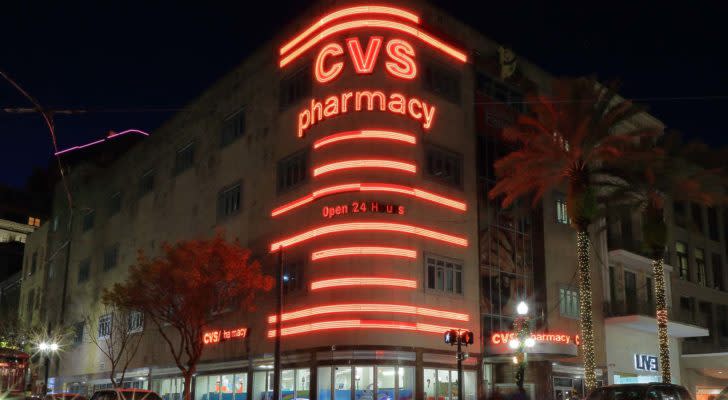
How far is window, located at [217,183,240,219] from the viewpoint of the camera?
46.3 metres

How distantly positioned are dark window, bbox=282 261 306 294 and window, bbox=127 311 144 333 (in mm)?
17186

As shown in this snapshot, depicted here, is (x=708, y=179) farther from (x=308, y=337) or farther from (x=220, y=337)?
Answer: (x=220, y=337)

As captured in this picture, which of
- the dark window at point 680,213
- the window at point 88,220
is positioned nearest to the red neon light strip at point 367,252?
the dark window at point 680,213

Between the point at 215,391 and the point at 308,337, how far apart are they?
11.4 m

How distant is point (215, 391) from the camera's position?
45188 mm

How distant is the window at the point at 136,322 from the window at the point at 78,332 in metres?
12.6

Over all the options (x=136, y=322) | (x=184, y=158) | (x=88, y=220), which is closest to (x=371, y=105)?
(x=184, y=158)

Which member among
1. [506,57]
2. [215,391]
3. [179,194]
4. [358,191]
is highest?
[506,57]

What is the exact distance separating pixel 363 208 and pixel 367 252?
6.68 ft

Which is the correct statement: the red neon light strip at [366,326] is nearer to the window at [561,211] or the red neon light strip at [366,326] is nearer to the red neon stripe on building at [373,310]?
the red neon stripe on building at [373,310]

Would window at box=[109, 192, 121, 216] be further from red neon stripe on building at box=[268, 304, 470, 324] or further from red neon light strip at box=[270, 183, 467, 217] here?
red neon stripe on building at box=[268, 304, 470, 324]

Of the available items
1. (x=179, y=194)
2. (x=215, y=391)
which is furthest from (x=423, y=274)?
(x=179, y=194)

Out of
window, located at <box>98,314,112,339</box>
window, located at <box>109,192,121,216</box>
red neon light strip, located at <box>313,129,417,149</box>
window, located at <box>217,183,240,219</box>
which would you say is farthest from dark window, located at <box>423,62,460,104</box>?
window, located at <box>109,192,121,216</box>

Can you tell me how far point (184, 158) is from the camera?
54.4 m
